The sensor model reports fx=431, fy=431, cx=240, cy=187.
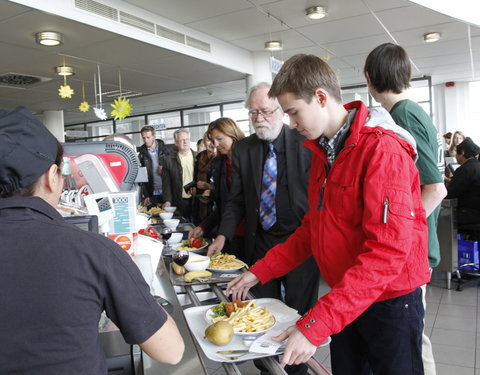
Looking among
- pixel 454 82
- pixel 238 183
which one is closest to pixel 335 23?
pixel 238 183

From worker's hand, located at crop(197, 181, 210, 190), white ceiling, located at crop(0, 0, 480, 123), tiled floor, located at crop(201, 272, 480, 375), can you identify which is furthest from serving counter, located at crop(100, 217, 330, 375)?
white ceiling, located at crop(0, 0, 480, 123)

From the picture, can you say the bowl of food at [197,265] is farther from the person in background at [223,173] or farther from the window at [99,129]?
the window at [99,129]

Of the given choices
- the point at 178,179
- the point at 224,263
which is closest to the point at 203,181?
the point at 178,179

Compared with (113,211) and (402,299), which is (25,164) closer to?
(113,211)

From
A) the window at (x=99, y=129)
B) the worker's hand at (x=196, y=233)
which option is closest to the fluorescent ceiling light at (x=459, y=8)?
the worker's hand at (x=196, y=233)

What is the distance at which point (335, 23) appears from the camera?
6.14 metres

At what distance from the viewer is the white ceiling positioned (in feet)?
17.4

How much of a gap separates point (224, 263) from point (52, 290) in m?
1.15

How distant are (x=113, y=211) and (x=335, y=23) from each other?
5.54m

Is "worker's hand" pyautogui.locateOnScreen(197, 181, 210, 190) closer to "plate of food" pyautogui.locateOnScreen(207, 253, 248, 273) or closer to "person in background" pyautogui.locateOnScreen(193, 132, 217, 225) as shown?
"person in background" pyautogui.locateOnScreen(193, 132, 217, 225)

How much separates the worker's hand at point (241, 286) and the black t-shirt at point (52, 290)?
0.66m

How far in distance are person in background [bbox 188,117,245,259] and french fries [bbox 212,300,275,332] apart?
1624 mm

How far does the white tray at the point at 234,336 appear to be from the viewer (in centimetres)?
110

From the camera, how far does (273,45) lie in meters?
7.02
